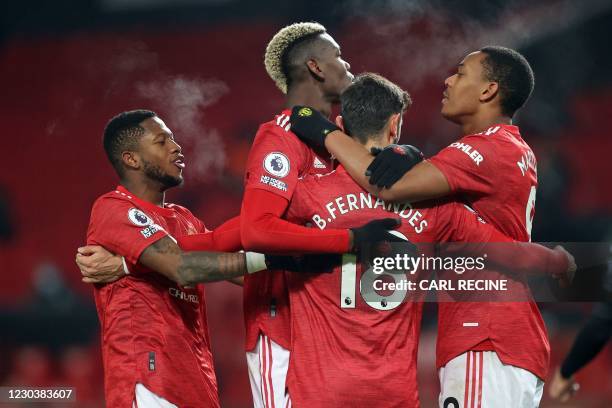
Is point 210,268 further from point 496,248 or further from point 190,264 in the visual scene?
point 496,248

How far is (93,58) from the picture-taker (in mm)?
8133

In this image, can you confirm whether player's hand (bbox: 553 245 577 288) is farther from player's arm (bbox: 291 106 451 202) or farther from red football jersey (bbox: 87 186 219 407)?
red football jersey (bbox: 87 186 219 407)

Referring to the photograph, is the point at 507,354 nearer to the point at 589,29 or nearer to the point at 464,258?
the point at 464,258

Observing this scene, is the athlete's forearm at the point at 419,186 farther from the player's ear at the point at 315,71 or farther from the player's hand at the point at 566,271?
the player's ear at the point at 315,71

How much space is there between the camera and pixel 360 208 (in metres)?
3.12

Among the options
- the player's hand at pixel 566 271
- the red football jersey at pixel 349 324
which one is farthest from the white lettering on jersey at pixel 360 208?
the player's hand at pixel 566 271

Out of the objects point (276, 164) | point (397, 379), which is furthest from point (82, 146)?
point (397, 379)

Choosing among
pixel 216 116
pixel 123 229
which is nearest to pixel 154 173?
pixel 123 229

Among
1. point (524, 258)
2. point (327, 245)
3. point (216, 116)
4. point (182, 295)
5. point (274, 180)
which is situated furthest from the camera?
point (216, 116)

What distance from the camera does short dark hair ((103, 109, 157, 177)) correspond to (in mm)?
4008

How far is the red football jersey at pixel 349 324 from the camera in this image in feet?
9.73

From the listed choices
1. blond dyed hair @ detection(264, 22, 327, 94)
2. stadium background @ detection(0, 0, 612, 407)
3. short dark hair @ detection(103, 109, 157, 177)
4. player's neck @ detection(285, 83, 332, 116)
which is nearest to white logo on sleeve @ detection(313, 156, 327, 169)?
player's neck @ detection(285, 83, 332, 116)

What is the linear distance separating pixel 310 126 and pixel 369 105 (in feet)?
1.08

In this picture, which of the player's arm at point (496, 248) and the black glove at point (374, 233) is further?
the player's arm at point (496, 248)
